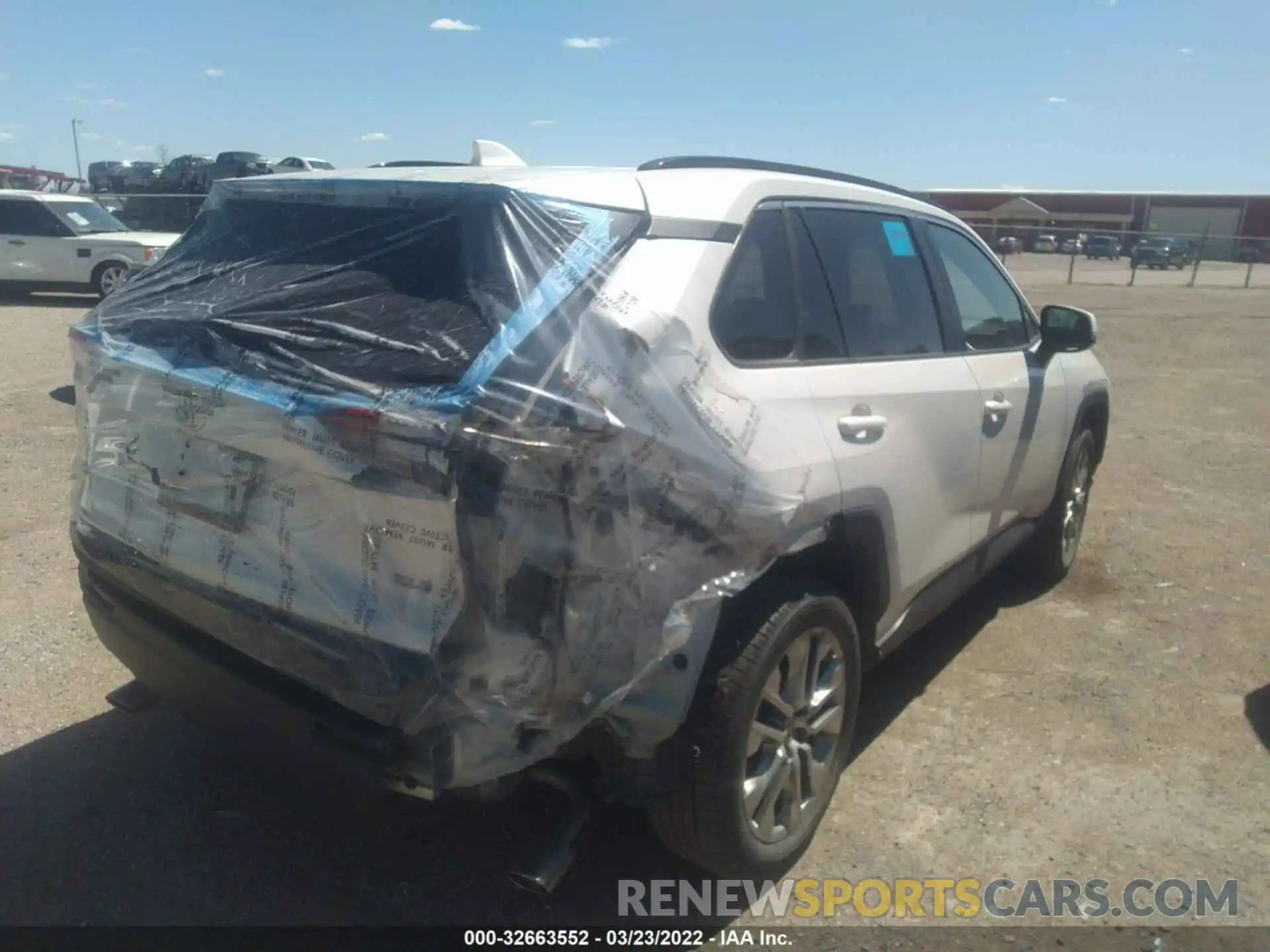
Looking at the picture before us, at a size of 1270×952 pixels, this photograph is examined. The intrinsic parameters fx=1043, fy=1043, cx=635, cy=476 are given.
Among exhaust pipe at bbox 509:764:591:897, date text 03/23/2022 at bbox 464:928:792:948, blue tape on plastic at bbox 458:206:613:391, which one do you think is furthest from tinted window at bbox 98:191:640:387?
date text 03/23/2022 at bbox 464:928:792:948

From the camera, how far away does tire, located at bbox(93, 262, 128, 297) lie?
1545 centimetres

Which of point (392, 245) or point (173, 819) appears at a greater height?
point (392, 245)

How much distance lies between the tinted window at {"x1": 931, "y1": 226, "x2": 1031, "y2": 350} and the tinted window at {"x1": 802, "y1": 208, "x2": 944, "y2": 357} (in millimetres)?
295

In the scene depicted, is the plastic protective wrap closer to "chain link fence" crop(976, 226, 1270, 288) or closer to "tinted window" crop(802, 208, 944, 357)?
"tinted window" crop(802, 208, 944, 357)

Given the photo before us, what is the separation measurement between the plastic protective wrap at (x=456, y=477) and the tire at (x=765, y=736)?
163 millimetres

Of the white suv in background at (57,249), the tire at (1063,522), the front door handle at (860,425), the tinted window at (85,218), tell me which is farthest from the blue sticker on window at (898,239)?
the tinted window at (85,218)

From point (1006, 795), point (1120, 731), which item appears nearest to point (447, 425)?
point (1006, 795)

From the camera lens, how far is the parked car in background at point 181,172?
29344mm

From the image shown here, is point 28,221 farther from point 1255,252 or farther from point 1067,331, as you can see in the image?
point 1255,252

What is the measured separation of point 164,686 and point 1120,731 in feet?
10.8

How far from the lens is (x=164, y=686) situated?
9.41ft

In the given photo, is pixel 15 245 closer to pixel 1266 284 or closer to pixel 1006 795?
pixel 1006 795

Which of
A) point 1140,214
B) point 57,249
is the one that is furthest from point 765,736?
point 1140,214

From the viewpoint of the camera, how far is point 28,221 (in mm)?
15656
